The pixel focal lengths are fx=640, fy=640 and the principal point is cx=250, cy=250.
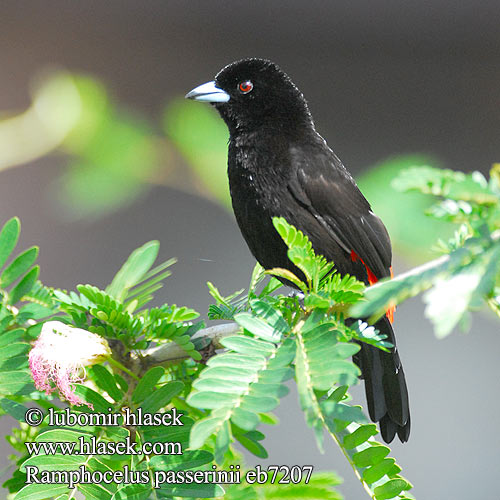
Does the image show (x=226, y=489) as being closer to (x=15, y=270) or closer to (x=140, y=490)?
(x=140, y=490)

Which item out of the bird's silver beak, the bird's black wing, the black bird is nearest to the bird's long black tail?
the black bird

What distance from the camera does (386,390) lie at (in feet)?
3.12

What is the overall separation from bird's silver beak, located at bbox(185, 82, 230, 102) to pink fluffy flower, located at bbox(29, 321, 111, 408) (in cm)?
72

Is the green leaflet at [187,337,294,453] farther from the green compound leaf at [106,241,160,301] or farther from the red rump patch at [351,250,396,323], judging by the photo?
the red rump patch at [351,250,396,323]

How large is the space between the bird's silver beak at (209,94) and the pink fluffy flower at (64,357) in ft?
2.35

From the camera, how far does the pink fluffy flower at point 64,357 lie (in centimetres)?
58

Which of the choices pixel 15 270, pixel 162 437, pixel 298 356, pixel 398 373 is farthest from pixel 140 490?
pixel 398 373

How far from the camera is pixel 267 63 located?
4.26 ft

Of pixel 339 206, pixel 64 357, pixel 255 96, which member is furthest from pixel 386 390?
pixel 255 96

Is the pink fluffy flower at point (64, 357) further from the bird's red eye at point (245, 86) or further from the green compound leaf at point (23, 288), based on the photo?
the bird's red eye at point (245, 86)

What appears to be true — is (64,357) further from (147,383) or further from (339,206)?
(339,206)

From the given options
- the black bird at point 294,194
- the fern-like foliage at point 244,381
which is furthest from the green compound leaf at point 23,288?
the black bird at point 294,194

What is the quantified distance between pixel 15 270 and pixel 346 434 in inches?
15.5

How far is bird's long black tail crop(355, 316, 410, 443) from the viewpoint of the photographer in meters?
0.93
